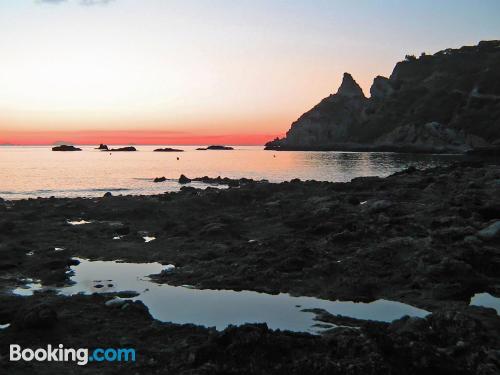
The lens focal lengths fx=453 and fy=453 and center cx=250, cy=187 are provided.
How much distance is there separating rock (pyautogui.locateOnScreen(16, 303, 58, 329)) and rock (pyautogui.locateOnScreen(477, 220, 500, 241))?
552 inches

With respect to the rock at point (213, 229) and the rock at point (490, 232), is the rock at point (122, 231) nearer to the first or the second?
the rock at point (213, 229)

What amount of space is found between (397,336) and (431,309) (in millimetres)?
4105

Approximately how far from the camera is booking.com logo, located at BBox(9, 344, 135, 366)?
27.2 feet

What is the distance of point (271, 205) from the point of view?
92.1 feet

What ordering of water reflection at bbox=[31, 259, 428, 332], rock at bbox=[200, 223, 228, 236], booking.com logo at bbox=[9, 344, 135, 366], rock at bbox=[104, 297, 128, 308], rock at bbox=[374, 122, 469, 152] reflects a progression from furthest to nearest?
rock at bbox=[374, 122, 469, 152] < rock at bbox=[200, 223, 228, 236] < rock at bbox=[104, 297, 128, 308] < water reflection at bbox=[31, 259, 428, 332] < booking.com logo at bbox=[9, 344, 135, 366]

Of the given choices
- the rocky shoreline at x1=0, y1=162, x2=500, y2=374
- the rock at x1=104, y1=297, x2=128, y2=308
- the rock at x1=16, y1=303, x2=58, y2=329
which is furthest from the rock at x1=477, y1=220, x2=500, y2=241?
the rock at x1=16, y1=303, x2=58, y2=329

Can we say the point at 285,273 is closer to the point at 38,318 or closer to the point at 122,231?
the point at 38,318

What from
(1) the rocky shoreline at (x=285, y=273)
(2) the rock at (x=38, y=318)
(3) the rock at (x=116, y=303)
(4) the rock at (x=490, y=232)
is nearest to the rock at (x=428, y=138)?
(1) the rocky shoreline at (x=285, y=273)

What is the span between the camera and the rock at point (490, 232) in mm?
16031

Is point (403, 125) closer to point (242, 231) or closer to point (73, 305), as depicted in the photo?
point (242, 231)

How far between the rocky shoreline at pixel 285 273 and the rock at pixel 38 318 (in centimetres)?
3

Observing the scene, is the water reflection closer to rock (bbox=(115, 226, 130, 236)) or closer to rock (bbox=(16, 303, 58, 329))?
rock (bbox=(16, 303, 58, 329))

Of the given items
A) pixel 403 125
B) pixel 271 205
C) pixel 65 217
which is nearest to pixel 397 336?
pixel 271 205

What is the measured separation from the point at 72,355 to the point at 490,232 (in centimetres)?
1435
